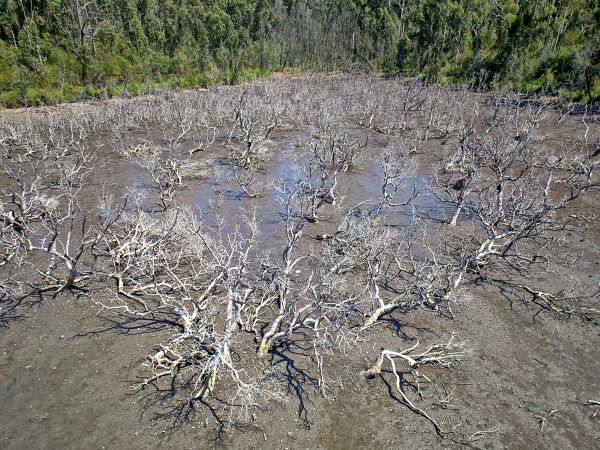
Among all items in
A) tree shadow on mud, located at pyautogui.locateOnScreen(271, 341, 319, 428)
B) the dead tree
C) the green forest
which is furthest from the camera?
the green forest

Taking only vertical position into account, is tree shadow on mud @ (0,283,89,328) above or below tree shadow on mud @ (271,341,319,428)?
above

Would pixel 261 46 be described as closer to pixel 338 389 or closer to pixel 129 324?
pixel 129 324

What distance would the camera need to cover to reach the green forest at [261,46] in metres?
40.5

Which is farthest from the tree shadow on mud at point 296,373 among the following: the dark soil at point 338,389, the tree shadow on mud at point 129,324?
the tree shadow on mud at point 129,324

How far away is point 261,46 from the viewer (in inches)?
2457

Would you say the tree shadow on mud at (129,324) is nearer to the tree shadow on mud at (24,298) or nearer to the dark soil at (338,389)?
the dark soil at (338,389)

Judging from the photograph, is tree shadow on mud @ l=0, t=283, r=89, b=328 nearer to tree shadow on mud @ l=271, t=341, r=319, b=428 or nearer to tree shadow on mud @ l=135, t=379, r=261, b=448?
tree shadow on mud @ l=135, t=379, r=261, b=448

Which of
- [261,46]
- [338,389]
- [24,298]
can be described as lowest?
[338,389]

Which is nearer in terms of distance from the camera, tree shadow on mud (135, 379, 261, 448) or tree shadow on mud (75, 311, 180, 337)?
tree shadow on mud (135, 379, 261, 448)

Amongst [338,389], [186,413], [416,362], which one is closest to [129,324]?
→ [186,413]

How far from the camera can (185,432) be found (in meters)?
9.55

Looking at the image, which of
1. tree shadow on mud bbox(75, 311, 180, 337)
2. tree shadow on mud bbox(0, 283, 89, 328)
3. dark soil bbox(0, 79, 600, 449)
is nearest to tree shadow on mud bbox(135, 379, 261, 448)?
dark soil bbox(0, 79, 600, 449)

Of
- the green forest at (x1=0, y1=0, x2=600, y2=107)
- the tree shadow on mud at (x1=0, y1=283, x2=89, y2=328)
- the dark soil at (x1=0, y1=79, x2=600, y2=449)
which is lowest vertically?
the dark soil at (x1=0, y1=79, x2=600, y2=449)

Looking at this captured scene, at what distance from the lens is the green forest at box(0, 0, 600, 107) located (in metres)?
40.5
